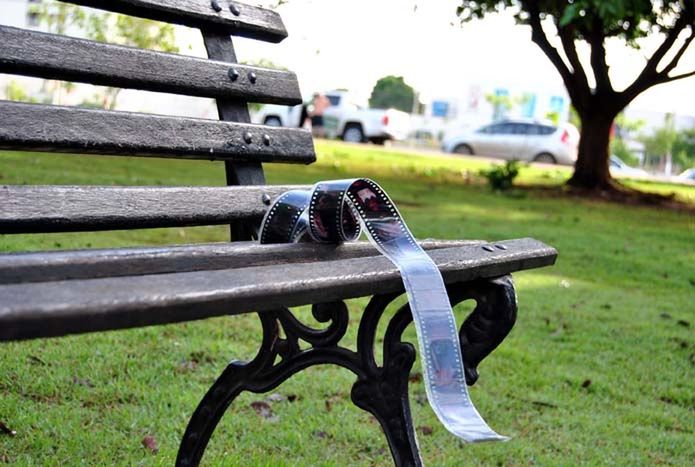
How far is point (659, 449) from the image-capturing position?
3.54m

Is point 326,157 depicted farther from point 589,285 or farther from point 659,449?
point 659,449

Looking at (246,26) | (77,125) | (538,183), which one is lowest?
(538,183)

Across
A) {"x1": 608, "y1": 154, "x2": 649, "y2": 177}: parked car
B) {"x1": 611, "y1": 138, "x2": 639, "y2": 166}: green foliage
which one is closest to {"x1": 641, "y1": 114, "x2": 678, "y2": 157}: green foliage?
{"x1": 611, "y1": 138, "x2": 639, "y2": 166}: green foliage

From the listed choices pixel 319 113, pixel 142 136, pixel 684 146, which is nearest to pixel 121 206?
pixel 142 136

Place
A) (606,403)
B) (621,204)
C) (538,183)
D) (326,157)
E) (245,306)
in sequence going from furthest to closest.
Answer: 1. (326,157)
2. (538,183)
3. (621,204)
4. (606,403)
5. (245,306)

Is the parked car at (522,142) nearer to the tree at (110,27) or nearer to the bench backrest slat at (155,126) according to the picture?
the tree at (110,27)

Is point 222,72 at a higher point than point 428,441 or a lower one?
higher

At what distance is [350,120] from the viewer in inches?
1207

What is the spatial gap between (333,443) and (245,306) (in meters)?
1.73

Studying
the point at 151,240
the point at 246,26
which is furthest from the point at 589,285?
the point at 246,26

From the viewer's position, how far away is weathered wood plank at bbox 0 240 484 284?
1580 mm

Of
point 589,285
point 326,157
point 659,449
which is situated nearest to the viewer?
point 659,449

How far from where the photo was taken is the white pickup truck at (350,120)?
99.5 ft

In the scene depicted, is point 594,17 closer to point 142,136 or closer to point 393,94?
point 142,136
